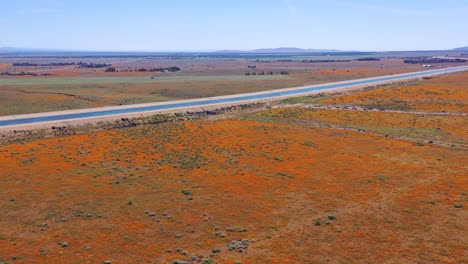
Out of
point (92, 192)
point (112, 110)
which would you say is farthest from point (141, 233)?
point (112, 110)

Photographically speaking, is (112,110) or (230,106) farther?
(230,106)

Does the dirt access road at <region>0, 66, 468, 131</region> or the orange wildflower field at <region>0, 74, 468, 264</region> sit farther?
the dirt access road at <region>0, 66, 468, 131</region>

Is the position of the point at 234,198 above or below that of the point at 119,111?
below

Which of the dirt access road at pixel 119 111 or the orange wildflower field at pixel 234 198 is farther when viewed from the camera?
the dirt access road at pixel 119 111

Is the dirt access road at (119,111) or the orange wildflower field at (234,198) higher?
the dirt access road at (119,111)

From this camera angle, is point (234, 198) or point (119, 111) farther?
point (119, 111)

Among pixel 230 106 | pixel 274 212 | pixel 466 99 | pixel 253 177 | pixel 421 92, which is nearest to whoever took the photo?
pixel 274 212

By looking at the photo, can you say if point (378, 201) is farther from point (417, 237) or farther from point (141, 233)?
point (141, 233)

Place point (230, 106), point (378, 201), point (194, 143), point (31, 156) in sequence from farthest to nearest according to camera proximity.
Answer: point (230, 106) < point (194, 143) < point (31, 156) < point (378, 201)
